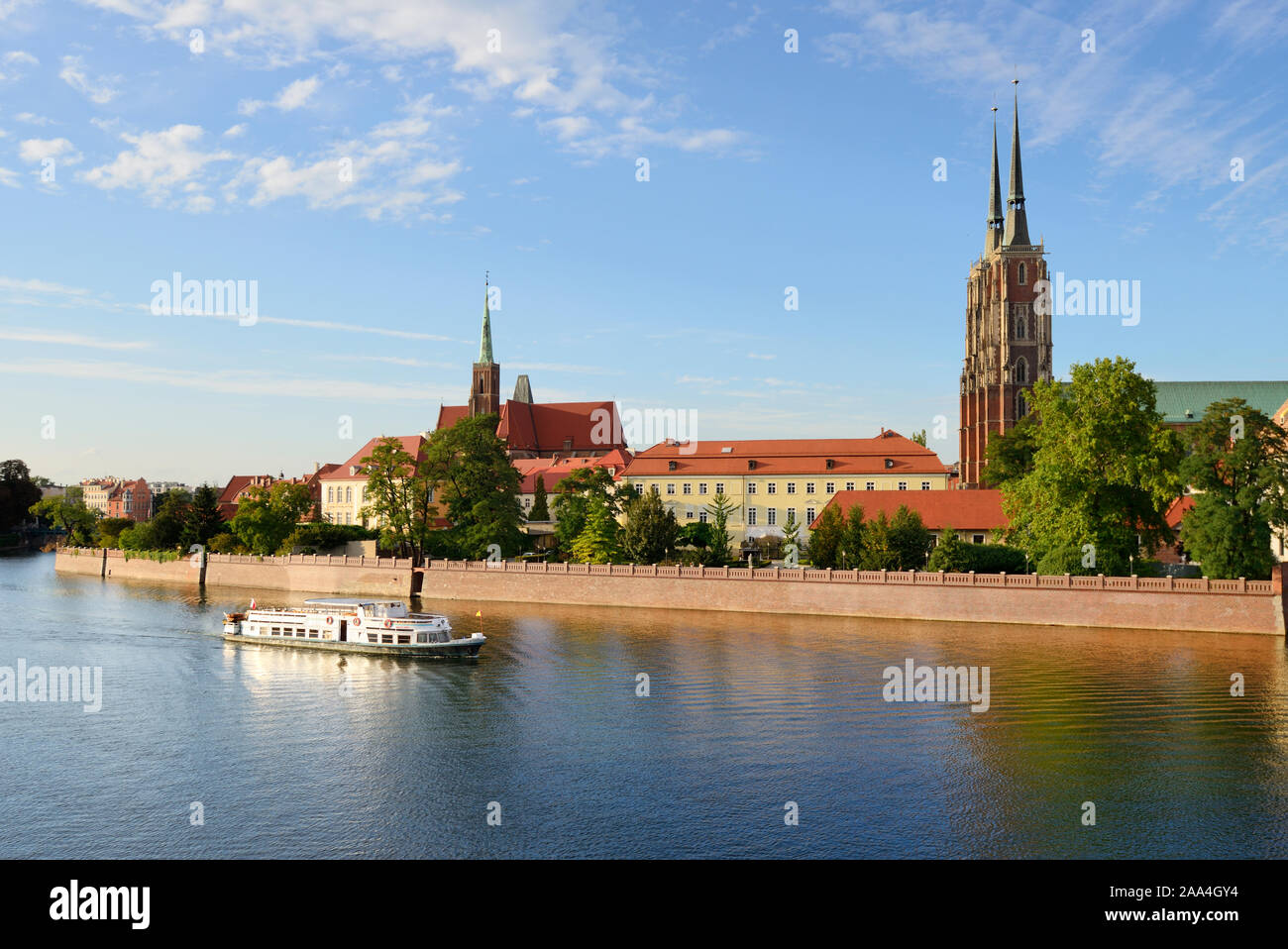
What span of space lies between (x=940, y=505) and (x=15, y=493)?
15889 cm

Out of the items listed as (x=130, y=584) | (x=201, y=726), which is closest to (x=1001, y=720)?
(x=201, y=726)

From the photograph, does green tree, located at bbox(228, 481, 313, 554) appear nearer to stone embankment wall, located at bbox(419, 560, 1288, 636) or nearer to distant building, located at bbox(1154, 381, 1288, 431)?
stone embankment wall, located at bbox(419, 560, 1288, 636)

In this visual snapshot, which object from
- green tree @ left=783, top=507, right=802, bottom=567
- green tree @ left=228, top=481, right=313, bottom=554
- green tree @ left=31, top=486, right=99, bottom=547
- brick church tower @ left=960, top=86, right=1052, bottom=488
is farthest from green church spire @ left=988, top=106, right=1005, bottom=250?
green tree @ left=31, top=486, right=99, bottom=547

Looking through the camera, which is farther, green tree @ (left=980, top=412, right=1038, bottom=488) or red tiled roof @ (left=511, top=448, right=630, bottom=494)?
red tiled roof @ (left=511, top=448, right=630, bottom=494)

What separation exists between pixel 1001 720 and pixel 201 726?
28872mm

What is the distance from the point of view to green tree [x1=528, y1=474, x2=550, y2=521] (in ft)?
356

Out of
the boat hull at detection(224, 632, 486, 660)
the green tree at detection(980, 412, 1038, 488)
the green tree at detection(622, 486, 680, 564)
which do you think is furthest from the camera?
the green tree at detection(980, 412, 1038, 488)

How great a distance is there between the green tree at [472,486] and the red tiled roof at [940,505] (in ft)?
90.1

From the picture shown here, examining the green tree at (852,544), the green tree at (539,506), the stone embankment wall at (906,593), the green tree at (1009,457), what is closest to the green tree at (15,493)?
the green tree at (539,506)

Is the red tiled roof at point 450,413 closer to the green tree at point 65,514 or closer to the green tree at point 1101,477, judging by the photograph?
the green tree at point 65,514

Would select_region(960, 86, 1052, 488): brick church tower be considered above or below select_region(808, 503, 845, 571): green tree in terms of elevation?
above

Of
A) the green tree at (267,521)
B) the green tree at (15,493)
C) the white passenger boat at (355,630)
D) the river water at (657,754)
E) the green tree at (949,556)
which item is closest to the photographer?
the river water at (657,754)

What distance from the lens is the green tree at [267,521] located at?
99250 millimetres

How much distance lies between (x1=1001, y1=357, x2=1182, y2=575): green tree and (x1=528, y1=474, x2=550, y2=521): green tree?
2211 inches
